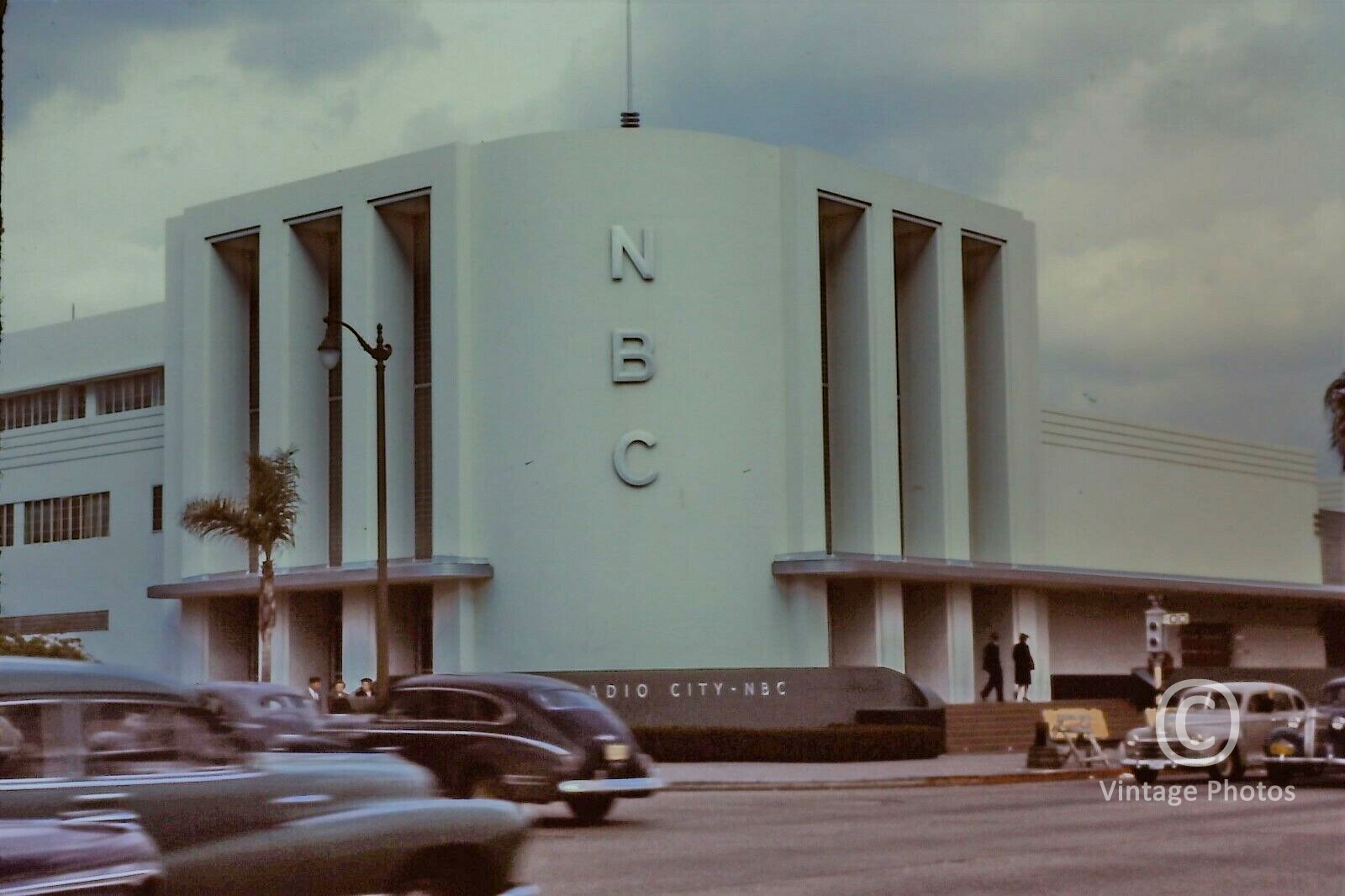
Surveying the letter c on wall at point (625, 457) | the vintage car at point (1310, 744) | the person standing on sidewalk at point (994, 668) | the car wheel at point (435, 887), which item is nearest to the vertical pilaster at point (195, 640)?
the letter c on wall at point (625, 457)

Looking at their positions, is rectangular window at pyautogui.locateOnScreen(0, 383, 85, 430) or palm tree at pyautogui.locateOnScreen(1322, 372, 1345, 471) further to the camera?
rectangular window at pyautogui.locateOnScreen(0, 383, 85, 430)

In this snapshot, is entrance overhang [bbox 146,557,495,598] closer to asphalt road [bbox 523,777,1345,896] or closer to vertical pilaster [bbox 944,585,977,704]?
vertical pilaster [bbox 944,585,977,704]

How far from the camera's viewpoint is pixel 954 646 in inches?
1832

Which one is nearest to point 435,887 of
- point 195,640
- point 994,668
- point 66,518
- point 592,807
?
point 592,807

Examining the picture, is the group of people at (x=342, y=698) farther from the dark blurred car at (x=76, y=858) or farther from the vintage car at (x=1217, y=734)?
the dark blurred car at (x=76, y=858)

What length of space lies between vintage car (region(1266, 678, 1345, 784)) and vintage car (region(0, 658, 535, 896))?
17.6m

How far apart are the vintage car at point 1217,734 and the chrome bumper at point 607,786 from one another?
27.1 feet

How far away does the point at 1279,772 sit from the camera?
24.2 m

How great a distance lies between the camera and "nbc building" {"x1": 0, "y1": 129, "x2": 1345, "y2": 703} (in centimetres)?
4209

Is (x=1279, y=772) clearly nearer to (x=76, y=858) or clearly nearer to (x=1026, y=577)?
(x=76, y=858)

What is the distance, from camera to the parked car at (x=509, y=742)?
1914 cm

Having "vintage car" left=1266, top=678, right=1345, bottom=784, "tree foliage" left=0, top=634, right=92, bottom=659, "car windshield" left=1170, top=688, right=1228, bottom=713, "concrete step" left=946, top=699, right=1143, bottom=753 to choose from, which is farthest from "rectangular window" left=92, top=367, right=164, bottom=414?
"vintage car" left=1266, top=678, right=1345, bottom=784

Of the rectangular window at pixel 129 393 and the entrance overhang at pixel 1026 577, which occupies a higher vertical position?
the rectangular window at pixel 129 393

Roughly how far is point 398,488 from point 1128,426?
85.8ft
